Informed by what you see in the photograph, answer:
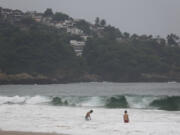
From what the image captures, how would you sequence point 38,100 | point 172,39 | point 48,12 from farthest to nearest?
point 48,12, point 172,39, point 38,100

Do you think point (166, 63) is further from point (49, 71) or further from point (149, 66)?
point (49, 71)

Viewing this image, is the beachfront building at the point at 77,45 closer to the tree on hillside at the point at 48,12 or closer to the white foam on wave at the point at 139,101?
the tree on hillside at the point at 48,12

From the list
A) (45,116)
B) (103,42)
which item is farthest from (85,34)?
(45,116)

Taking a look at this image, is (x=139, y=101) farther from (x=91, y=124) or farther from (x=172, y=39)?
(x=172, y=39)

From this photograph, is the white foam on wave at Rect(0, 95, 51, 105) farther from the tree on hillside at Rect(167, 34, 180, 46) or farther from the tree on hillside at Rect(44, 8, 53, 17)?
the tree on hillside at Rect(44, 8, 53, 17)

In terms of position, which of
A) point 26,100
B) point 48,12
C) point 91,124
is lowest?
point 26,100

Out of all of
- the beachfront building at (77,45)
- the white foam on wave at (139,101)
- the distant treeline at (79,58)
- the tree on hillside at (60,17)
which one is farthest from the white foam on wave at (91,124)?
the tree on hillside at (60,17)

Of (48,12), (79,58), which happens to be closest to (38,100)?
(79,58)

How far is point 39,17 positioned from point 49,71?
3307 inches

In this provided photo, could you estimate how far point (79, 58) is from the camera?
102 metres

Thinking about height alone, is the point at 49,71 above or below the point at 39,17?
below

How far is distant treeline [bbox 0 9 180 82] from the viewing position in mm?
93062

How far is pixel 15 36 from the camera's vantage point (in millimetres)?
98438

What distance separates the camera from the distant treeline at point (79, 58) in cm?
9306
